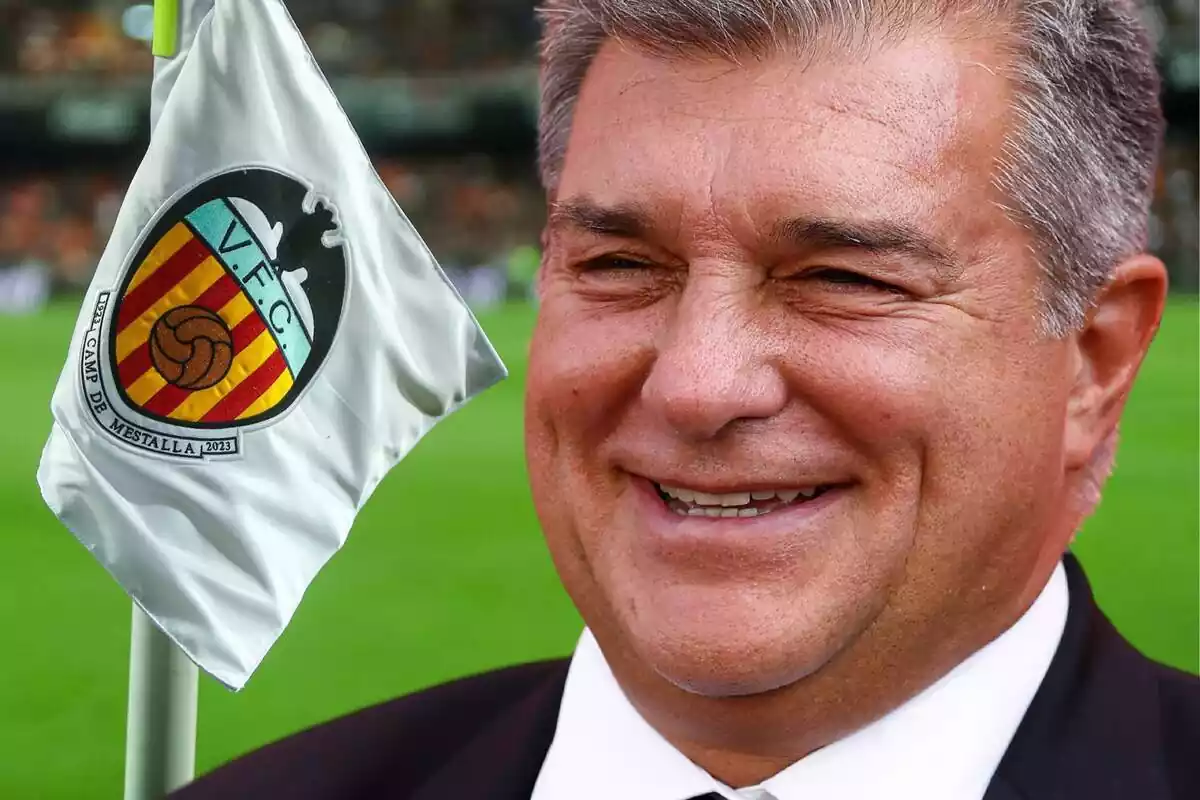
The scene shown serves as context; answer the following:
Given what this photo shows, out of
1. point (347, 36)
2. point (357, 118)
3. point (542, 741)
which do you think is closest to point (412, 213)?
point (357, 118)

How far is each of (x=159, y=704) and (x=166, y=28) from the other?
28.8 inches

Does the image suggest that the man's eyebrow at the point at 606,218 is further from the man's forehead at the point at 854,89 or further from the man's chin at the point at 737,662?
the man's chin at the point at 737,662

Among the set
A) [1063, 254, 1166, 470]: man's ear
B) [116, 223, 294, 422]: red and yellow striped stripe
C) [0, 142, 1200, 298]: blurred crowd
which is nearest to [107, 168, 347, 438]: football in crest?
[116, 223, 294, 422]: red and yellow striped stripe

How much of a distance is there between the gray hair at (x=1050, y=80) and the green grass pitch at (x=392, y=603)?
3775 millimetres

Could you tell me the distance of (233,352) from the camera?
1.68 m

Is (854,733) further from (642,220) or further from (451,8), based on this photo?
(451,8)

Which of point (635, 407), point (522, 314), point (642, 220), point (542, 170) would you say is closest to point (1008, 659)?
point (635, 407)

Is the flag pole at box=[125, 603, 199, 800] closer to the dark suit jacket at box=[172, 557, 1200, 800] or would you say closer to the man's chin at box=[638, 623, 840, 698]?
the dark suit jacket at box=[172, 557, 1200, 800]

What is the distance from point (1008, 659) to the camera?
1.42 m

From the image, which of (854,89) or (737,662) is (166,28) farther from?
(737,662)

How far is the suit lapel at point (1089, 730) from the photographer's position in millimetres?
1339

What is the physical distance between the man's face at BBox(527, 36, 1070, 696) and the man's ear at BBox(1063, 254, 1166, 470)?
0.06m

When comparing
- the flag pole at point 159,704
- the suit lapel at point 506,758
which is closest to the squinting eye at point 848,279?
the suit lapel at point 506,758

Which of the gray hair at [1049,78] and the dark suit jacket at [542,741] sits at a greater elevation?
the gray hair at [1049,78]
